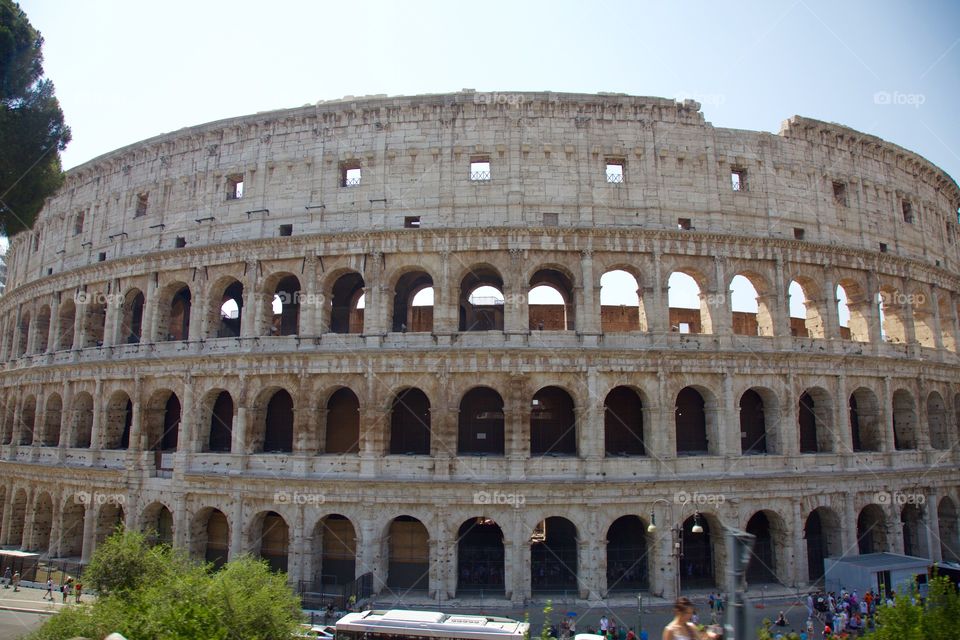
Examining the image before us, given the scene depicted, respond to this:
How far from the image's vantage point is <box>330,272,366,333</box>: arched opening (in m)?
26.9

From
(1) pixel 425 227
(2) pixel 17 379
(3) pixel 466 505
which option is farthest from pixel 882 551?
(2) pixel 17 379

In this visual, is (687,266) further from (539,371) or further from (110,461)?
(110,461)

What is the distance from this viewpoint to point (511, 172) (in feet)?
77.9

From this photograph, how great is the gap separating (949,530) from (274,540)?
2918 cm

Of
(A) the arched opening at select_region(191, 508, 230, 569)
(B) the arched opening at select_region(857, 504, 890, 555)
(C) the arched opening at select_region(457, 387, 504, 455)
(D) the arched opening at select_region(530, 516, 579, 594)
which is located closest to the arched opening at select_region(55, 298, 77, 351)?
(A) the arched opening at select_region(191, 508, 230, 569)

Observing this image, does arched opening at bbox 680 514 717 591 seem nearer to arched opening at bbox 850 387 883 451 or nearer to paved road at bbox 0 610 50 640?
arched opening at bbox 850 387 883 451

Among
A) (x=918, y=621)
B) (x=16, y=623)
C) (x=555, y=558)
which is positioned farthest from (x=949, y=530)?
(x=16, y=623)

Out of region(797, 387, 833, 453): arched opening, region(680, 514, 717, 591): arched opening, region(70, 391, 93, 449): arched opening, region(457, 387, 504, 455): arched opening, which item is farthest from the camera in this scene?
region(70, 391, 93, 449): arched opening

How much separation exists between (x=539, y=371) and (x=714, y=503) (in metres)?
7.93

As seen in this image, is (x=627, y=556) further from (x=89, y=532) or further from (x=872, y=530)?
(x=89, y=532)

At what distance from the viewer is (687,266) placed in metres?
24.0

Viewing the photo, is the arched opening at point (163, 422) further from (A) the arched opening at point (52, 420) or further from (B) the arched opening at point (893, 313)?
(B) the arched opening at point (893, 313)
